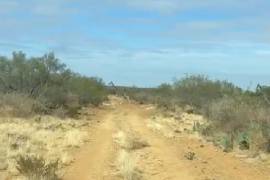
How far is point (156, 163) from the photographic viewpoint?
16172mm

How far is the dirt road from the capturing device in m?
14.1

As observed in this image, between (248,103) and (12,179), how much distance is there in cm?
1593

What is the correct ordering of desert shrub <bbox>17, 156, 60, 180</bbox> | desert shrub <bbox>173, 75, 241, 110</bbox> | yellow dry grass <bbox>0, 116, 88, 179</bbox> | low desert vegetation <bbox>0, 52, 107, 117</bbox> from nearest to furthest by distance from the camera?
desert shrub <bbox>17, 156, 60, 180</bbox>, yellow dry grass <bbox>0, 116, 88, 179</bbox>, low desert vegetation <bbox>0, 52, 107, 117</bbox>, desert shrub <bbox>173, 75, 241, 110</bbox>

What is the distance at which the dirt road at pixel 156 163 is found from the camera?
14.1 metres

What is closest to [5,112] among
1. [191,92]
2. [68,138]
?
[68,138]

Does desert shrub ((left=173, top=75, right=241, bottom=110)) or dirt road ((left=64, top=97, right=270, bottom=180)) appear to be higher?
desert shrub ((left=173, top=75, right=241, bottom=110))

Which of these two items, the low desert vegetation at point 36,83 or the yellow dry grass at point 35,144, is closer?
Answer: the yellow dry grass at point 35,144

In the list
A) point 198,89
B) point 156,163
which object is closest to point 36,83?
point 198,89

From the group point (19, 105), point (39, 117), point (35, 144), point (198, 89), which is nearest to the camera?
point (35, 144)

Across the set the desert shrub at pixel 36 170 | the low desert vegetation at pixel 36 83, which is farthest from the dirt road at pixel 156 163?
the low desert vegetation at pixel 36 83

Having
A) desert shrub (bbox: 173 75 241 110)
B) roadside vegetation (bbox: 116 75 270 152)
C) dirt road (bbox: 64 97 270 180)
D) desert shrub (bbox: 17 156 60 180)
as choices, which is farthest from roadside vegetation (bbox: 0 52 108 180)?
desert shrub (bbox: 173 75 241 110)

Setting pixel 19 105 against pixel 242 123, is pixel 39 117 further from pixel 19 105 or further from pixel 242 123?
pixel 242 123

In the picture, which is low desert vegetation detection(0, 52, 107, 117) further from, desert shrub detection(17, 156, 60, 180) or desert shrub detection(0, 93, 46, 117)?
desert shrub detection(17, 156, 60, 180)

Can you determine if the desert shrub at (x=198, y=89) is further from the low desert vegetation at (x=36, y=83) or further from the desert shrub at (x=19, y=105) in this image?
the desert shrub at (x=19, y=105)
